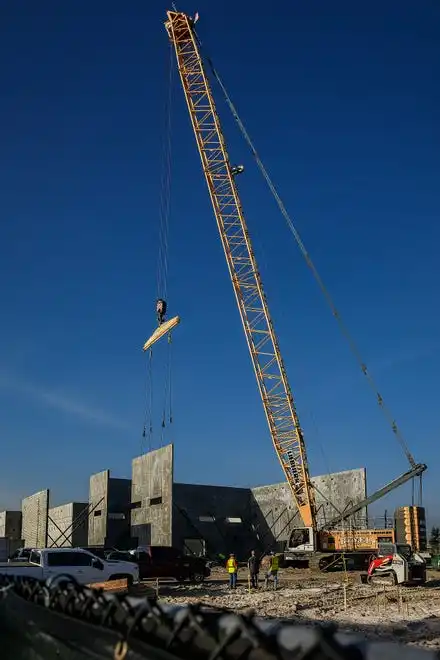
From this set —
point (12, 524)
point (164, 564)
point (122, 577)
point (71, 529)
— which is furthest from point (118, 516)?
point (122, 577)

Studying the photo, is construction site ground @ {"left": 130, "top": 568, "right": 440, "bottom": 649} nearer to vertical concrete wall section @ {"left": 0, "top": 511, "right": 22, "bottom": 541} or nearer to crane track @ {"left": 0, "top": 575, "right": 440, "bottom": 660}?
crane track @ {"left": 0, "top": 575, "right": 440, "bottom": 660}

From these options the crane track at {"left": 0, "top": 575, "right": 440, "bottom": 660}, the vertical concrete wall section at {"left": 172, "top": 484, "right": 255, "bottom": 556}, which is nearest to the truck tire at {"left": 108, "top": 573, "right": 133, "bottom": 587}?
the crane track at {"left": 0, "top": 575, "right": 440, "bottom": 660}

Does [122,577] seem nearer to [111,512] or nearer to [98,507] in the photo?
A: [111,512]

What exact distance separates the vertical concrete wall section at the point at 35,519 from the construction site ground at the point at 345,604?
1264 inches

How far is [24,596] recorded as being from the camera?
12.9 ft

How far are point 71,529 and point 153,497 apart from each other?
12.7m

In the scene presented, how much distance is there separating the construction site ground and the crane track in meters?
12.5

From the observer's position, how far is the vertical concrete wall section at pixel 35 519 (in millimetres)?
60844

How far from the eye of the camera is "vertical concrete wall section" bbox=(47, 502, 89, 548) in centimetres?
6281

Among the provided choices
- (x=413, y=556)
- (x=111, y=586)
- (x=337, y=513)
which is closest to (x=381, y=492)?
(x=337, y=513)

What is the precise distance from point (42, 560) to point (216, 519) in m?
36.6

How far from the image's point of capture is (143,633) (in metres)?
2.78

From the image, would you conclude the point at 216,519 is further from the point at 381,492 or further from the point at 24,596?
the point at 24,596

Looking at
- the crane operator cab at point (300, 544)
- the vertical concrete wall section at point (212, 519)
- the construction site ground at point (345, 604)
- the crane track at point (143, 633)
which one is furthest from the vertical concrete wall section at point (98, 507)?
the crane track at point (143, 633)
